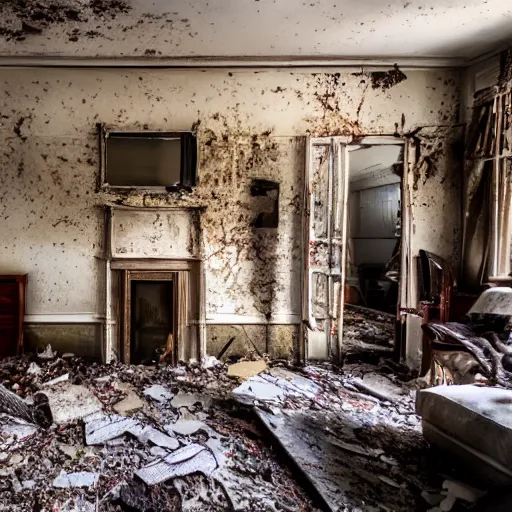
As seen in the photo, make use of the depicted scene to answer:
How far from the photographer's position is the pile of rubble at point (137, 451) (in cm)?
220

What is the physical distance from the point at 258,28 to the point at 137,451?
344 centimetres

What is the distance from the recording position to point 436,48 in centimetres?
405

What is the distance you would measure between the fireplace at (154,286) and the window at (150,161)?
1.02 ft

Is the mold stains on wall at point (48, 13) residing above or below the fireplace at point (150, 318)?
above

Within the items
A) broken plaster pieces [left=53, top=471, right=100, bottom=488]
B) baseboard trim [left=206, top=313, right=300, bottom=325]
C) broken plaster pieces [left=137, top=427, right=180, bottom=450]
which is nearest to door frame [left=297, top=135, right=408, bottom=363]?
baseboard trim [left=206, top=313, right=300, bottom=325]

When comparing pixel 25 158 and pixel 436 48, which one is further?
pixel 25 158

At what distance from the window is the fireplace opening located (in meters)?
1.07

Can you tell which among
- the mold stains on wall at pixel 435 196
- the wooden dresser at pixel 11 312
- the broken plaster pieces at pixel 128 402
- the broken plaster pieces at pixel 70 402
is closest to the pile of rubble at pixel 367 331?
the mold stains on wall at pixel 435 196

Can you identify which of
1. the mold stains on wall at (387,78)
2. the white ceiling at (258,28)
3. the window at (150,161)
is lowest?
the window at (150,161)

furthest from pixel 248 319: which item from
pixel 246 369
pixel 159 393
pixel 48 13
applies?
pixel 48 13

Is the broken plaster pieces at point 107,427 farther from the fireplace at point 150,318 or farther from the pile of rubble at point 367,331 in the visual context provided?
the pile of rubble at point 367,331

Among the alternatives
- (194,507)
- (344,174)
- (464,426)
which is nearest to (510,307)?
(464,426)

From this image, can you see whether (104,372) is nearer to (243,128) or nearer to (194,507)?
(194,507)

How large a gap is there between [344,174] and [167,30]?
2.17 m
